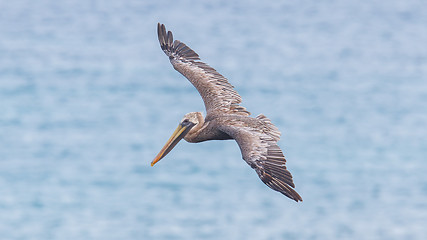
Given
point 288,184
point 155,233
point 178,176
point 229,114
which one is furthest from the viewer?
point 178,176

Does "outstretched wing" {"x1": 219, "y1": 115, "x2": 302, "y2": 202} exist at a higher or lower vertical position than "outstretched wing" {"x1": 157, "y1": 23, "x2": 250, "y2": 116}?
lower

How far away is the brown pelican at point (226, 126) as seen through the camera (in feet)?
45.2

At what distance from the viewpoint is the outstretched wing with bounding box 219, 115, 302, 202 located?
1348cm

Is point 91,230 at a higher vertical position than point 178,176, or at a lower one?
lower

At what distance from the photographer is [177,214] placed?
32.0 metres

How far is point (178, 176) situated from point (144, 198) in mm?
1438

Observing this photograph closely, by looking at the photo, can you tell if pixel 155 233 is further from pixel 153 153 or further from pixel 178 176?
pixel 153 153

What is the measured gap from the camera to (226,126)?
1541 centimetres

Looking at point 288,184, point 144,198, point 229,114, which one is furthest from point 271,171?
point 144,198

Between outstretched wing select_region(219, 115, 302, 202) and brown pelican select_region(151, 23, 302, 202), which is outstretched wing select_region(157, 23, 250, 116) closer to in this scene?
brown pelican select_region(151, 23, 302, 202)

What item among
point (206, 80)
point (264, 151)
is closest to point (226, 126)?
point (264, 151)

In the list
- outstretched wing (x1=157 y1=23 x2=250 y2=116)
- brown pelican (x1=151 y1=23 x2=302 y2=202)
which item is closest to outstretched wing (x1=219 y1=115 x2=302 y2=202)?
brown pelican (x1=151 y1=23 x2=302 y2=202)

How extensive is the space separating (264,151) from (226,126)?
4.39 feet

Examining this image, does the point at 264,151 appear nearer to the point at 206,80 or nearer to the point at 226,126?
the point at 226,126
